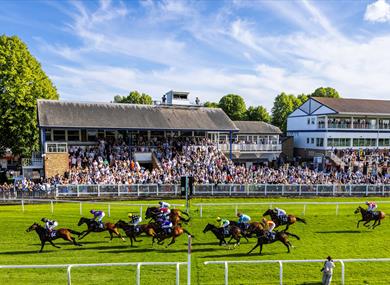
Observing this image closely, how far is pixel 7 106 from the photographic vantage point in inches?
1078

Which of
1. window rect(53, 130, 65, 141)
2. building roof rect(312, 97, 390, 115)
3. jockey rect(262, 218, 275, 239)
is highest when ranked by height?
building roof rect(312, 97, 390, 115)

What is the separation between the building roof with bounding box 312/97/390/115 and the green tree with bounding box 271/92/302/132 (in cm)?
1602

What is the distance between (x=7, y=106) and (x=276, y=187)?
873 inches

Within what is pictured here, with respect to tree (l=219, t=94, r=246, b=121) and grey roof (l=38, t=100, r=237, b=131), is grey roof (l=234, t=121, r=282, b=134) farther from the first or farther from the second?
tree (l=219, t=94, r=246, b=121)

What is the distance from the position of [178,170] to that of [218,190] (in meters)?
4.40

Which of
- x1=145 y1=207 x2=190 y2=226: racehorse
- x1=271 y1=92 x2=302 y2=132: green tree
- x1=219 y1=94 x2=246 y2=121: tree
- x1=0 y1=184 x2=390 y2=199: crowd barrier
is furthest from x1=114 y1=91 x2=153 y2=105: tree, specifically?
x1=145 y1=207 x2=190 y2=226: racehorse

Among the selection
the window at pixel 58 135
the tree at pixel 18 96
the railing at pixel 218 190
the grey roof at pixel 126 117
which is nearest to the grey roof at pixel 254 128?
the grey roof at pixel 126 117

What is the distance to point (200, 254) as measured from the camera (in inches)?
452

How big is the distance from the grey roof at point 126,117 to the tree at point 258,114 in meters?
23.2

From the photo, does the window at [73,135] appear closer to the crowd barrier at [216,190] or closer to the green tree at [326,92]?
the crowd barrier at [216,190]

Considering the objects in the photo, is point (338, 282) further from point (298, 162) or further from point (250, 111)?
point (250, 111)

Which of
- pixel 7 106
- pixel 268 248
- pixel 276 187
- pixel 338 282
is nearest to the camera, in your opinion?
pixel 338 282

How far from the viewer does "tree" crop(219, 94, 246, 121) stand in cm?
5741

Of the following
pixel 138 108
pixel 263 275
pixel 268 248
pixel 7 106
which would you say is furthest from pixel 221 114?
pixel 263 275
